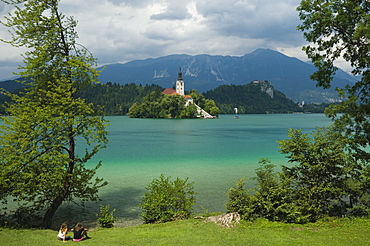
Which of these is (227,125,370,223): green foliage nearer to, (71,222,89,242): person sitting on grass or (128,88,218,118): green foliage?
(71,222,89,242): person sitting on grass

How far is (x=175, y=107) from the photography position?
523 ft

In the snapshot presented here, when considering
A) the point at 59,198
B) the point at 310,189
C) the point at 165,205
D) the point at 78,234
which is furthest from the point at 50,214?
the point at 310,189

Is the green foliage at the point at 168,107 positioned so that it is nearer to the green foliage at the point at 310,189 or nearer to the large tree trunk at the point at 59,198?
the large tree trunk at the point at 59,198

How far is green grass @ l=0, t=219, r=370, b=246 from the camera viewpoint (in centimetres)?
1037

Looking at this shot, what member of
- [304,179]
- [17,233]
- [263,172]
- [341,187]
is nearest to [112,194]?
[17,233]

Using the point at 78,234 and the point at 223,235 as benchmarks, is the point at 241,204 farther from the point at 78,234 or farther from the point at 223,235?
the point at 78,234

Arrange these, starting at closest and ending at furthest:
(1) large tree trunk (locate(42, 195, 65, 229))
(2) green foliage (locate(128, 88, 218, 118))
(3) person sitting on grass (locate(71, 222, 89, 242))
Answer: (3) person sitting on grass (locate(71, 222, 89, 242)), (1) large tree trunk (locate(42, 195, 65, 229)), (2) green foliage (locate(128, 88, 218, 118))

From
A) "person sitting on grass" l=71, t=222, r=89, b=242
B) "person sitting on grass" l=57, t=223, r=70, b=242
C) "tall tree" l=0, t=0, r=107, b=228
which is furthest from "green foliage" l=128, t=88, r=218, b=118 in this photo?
"person sitting on grass" l=57, t=223, r=70, b=242

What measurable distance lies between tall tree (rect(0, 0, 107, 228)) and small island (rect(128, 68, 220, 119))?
468ft

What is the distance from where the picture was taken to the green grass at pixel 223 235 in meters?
10.4

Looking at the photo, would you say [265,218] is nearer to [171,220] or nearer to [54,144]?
[171,220]

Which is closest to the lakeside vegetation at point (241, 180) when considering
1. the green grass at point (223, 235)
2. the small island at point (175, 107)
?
the green grass at point (223, 235)

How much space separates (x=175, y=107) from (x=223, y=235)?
488 feet

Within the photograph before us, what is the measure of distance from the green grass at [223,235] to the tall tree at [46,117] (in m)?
2.35
